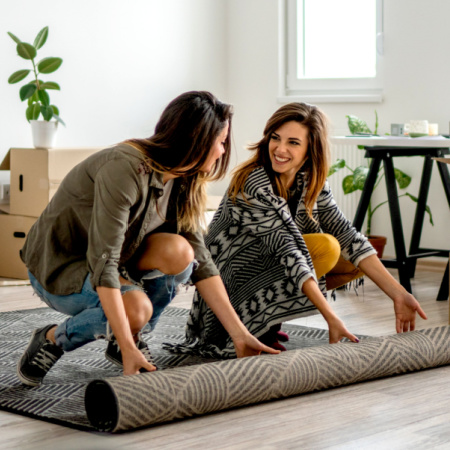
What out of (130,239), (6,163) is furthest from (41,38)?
(130,239)

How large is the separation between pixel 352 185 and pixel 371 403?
252cm

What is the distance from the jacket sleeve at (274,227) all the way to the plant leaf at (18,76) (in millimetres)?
1880

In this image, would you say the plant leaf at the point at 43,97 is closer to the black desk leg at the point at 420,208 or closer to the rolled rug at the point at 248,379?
the black desk leg at the point at 420,208

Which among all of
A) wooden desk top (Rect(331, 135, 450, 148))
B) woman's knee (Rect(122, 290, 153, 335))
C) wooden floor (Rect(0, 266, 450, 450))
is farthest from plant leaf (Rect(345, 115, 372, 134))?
woman's knee (Rect(122, 290, 153, 335))

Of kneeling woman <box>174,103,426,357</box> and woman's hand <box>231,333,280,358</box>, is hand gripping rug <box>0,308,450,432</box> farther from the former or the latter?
kneeling woman <box>174,103,426,357</box>

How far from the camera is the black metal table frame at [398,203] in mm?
3660

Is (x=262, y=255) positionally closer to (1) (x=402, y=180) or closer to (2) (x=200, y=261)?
(2) (x=200, y=261)

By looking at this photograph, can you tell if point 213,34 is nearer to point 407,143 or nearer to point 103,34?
point 103,34

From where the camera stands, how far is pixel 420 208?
13.4 feet

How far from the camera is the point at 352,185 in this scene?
435cm

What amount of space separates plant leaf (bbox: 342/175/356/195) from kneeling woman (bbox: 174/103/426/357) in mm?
1838

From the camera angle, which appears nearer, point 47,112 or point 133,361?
point 133,361

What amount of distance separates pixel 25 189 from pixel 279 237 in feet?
6.57

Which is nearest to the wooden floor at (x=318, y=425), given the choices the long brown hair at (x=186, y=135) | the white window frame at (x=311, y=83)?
the long brown hair at (x=186, y=135)
